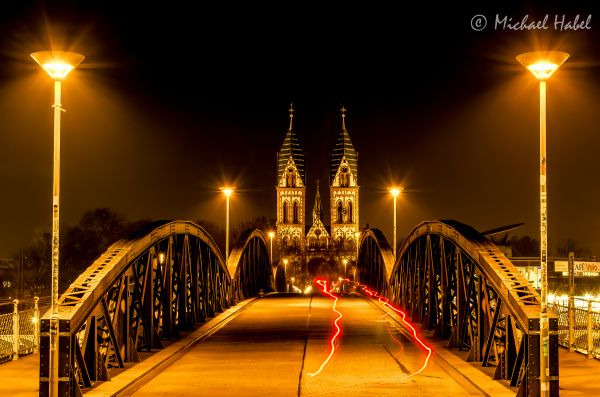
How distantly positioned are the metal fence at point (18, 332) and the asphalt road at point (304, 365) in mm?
3002

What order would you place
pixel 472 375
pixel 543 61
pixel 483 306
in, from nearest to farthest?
pixel 543 61, pixel 472 375, pixel 483 306

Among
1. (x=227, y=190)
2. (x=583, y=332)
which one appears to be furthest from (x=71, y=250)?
(x=583, y=332)

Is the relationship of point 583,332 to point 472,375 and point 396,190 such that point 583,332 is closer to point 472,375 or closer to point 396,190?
point 472,375

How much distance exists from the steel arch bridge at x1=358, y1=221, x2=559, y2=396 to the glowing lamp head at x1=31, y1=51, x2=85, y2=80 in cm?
742

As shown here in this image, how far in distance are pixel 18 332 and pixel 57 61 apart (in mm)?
6601

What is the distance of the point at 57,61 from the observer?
47.8ft

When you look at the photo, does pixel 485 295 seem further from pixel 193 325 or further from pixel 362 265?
pixel 362 265

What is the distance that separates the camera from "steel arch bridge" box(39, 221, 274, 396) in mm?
14016

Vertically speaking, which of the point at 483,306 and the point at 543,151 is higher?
the point at 543,151

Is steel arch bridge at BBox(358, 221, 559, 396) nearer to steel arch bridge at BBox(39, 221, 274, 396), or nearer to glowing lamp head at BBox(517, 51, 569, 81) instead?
glowing lamp head at BBox(517, 51, 569, 81)

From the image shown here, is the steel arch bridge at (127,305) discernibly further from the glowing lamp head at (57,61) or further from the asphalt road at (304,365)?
the glowing lamp head at (57,61)

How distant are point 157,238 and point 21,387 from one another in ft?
18.9

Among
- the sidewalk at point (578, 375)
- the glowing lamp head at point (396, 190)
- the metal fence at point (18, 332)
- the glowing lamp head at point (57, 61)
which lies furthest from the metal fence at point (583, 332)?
A: the glowing lamp head at point (396, 190)

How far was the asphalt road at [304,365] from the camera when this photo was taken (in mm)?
15562
